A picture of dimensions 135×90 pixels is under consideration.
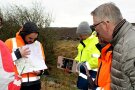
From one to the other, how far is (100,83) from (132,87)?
0.58 metres

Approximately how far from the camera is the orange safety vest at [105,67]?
4.41m

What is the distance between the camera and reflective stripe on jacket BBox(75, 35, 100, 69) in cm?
784

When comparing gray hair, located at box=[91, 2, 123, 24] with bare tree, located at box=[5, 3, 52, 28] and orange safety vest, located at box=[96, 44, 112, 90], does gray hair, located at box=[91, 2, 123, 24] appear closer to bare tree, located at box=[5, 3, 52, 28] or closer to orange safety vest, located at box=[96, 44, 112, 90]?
orange safety vest, located at box=[96, 44, 112, 90]

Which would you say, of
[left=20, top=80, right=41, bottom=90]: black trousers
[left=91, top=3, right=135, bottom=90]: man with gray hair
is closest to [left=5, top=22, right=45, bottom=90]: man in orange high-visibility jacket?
[left=20, top=80, right=41, bottom=90]: black trousers

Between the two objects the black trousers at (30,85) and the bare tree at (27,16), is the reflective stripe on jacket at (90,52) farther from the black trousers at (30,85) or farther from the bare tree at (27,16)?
the bare tree at (27,16)

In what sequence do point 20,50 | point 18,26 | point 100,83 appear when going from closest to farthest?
point 100,83 < point 20,50 < point 18,26

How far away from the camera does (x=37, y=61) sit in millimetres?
8148

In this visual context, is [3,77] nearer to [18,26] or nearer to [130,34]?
[130,34]

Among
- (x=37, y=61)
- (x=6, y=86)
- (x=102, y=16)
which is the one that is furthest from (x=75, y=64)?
(x=102, y=16)

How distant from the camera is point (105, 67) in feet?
14.6

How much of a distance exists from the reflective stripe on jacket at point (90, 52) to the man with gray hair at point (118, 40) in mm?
3456

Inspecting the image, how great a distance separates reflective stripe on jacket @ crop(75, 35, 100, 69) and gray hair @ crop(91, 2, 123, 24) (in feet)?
11.5

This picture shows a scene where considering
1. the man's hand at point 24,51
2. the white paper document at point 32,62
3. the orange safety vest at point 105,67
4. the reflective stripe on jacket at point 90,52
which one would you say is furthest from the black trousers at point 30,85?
the orange safety vest at point 105,67

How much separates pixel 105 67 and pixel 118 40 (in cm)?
36
